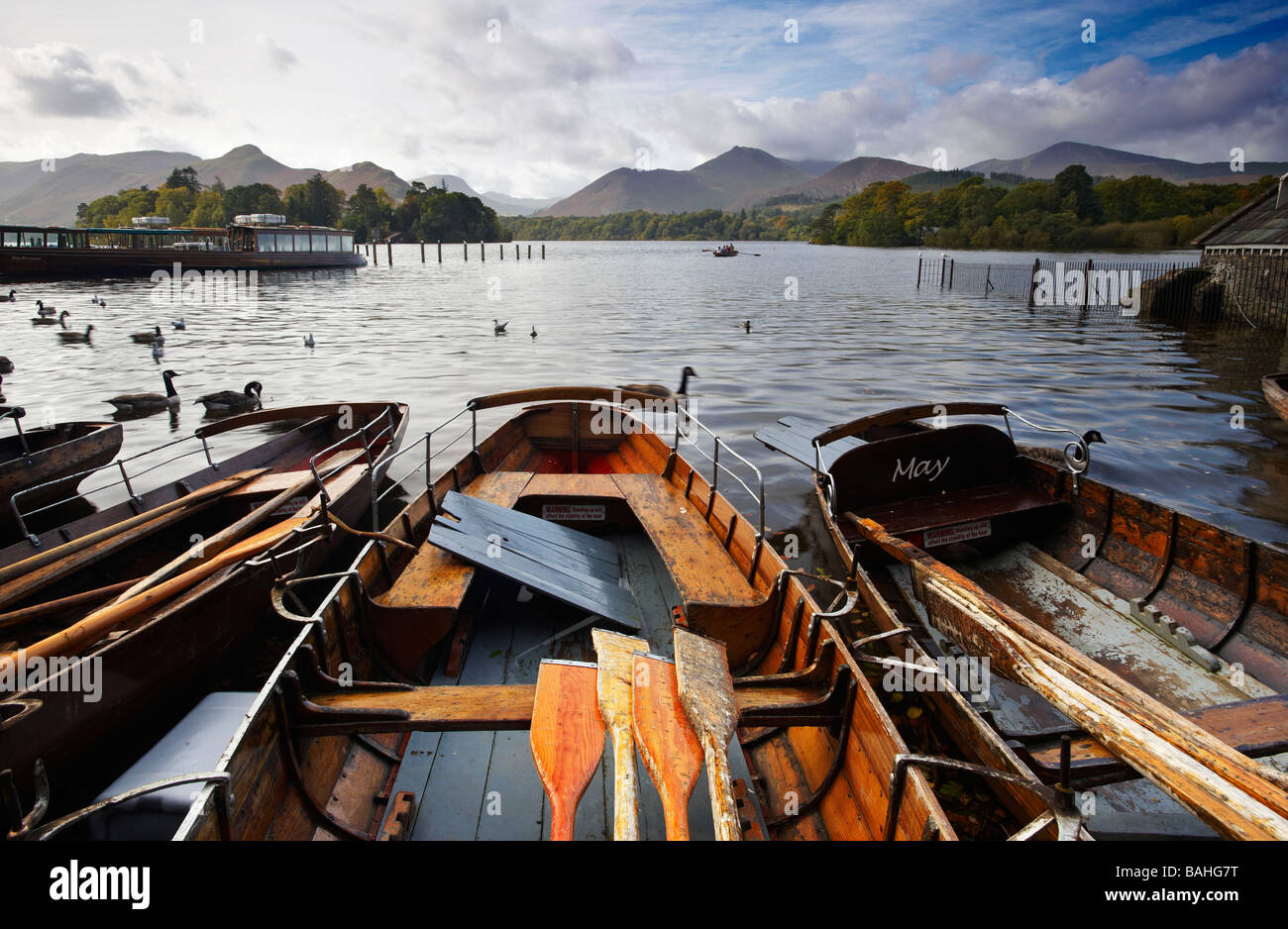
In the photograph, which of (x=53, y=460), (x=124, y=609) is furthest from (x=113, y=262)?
(x=124, y=609)

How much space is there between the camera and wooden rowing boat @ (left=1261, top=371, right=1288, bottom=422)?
14817 mm

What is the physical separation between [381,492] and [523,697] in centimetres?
933

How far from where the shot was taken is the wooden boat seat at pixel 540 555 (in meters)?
6.10

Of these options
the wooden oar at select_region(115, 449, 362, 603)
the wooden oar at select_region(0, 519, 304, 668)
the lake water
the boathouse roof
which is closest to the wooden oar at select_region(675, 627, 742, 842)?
the wooden oar at select_region(0, 519, 304, 668)

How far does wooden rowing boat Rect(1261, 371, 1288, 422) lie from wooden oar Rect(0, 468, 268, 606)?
67.8 feet

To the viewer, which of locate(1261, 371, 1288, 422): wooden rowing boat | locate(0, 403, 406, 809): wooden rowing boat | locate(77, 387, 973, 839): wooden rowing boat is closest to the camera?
locate(77, 387, 973, 839): wooden rowing boat

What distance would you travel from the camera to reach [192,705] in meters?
6.30

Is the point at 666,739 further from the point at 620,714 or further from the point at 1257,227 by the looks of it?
the point at 1257,227

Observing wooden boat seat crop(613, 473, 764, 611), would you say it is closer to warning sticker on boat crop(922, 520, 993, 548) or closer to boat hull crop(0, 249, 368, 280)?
warning sticker on boat crop(922, 520, 993, 548)

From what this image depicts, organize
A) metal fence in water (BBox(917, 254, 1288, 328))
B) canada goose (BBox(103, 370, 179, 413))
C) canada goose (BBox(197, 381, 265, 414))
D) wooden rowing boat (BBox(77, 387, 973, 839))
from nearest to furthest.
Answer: wooden rowing boat (BBox(77, 387, 973, 839)) < canada goose (BBox(197, 381, 265, 414)) < canada goose (BBox(103, 370, 179, 413)) < metal fence in water (BBox(917, 254, 1288, 328))

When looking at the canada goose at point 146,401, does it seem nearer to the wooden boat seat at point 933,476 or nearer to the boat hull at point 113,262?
Answer: the wooden boat seat at point 933,476

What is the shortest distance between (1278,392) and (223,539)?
825 inches
